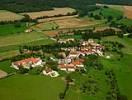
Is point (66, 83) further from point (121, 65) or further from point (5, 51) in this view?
point (5, 51)

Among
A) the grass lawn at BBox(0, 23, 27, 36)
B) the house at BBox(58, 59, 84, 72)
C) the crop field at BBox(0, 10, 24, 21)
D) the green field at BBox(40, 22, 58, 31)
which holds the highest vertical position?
the house at BBox(58, 59, 84, 72)

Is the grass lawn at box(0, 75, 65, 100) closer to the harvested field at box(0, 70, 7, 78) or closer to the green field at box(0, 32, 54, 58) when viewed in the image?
the harvested field at box(0, 70, 7, 78)

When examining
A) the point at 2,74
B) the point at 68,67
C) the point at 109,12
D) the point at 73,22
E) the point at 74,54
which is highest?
the point at 2,74

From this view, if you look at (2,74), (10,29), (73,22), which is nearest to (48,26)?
(73,22)

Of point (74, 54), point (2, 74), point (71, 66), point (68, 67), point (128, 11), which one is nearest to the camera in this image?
point (2, 74)

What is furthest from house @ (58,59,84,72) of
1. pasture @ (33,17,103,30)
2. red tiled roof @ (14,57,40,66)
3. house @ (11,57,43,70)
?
pasture @ (33,17,103,30)

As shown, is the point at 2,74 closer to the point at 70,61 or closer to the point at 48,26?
the point at 70,61

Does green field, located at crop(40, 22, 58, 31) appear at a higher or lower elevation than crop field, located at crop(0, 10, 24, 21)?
lower

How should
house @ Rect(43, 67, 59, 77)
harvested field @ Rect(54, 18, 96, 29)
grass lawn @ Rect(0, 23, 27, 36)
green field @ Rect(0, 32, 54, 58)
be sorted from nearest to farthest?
house @ Rect(43, 67, 59, 77)
green field @ Rect(0, 32, 54, 58)
grass lawn @ Rect(0, 23, 27, 36)
harvested field @ Rect(54, 18, 96, 29)

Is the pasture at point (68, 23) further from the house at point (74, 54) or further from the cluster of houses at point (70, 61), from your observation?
the house at point (74, 54)
